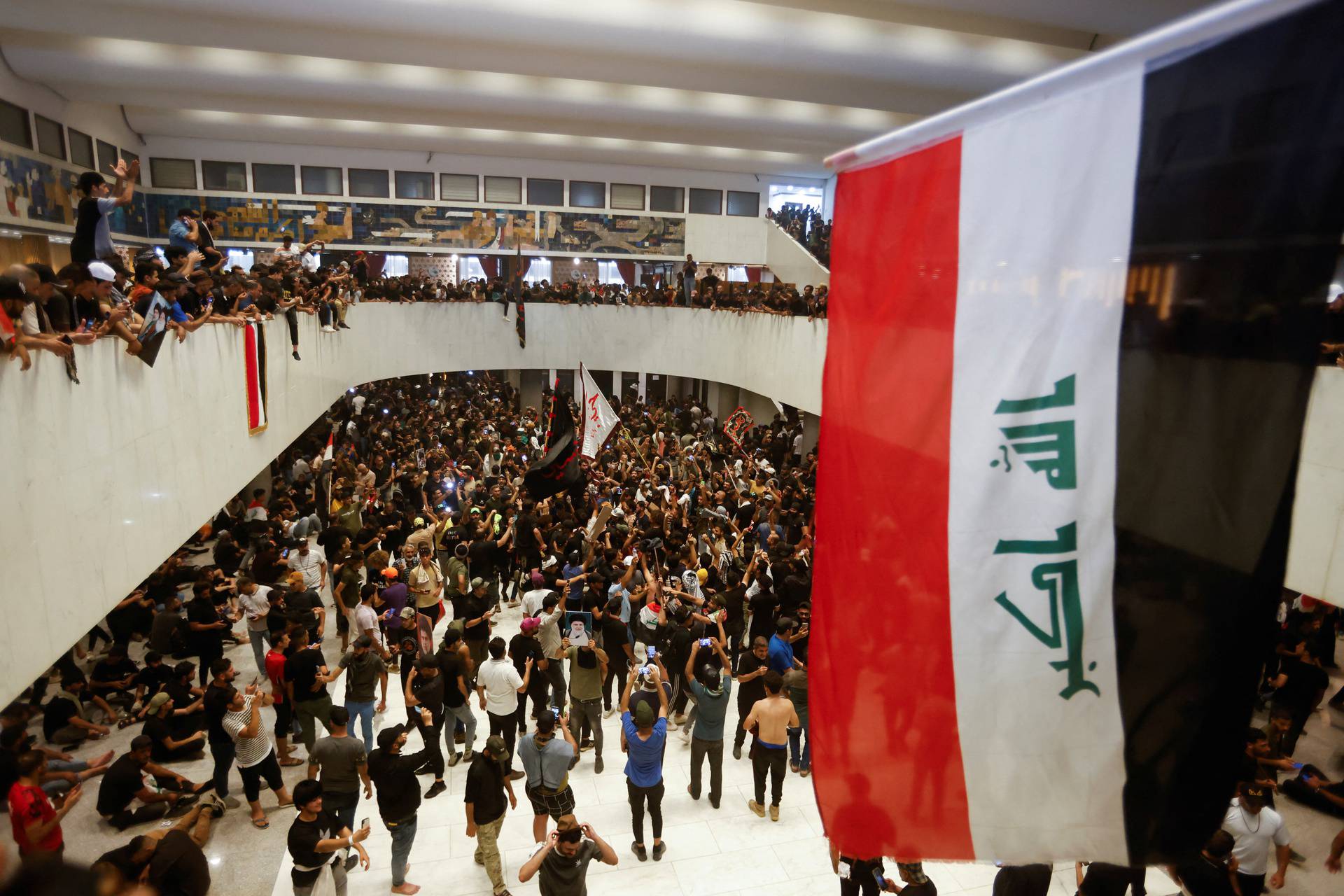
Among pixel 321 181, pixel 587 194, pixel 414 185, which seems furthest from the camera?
pixel 587 194

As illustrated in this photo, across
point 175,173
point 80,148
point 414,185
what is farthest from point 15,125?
point 414,185

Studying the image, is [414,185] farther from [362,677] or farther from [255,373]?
[362,677]

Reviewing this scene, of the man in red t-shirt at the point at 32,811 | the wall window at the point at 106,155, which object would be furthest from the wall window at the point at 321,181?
the man in red t-shirt at the point at 32,811

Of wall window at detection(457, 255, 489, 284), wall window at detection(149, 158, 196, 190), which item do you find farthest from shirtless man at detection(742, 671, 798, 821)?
wall window at detection(149, 158, 196, 190)

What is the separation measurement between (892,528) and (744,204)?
94.5ft

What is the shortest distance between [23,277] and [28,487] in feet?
4.46

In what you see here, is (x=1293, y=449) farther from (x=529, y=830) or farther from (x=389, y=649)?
(x=389, y=649)

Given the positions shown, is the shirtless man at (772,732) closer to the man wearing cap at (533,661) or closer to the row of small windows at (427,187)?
the man wearing cap at (533,661)

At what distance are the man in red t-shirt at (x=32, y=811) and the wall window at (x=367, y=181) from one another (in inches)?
945

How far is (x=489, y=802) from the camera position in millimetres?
5734

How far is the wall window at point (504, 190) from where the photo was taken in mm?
27078

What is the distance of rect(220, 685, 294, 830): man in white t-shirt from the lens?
6402 mm

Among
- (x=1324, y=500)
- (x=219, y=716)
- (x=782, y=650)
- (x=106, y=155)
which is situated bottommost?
(x=219, y=716)

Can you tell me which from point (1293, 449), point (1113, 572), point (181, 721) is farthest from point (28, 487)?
point (1293, 449)
